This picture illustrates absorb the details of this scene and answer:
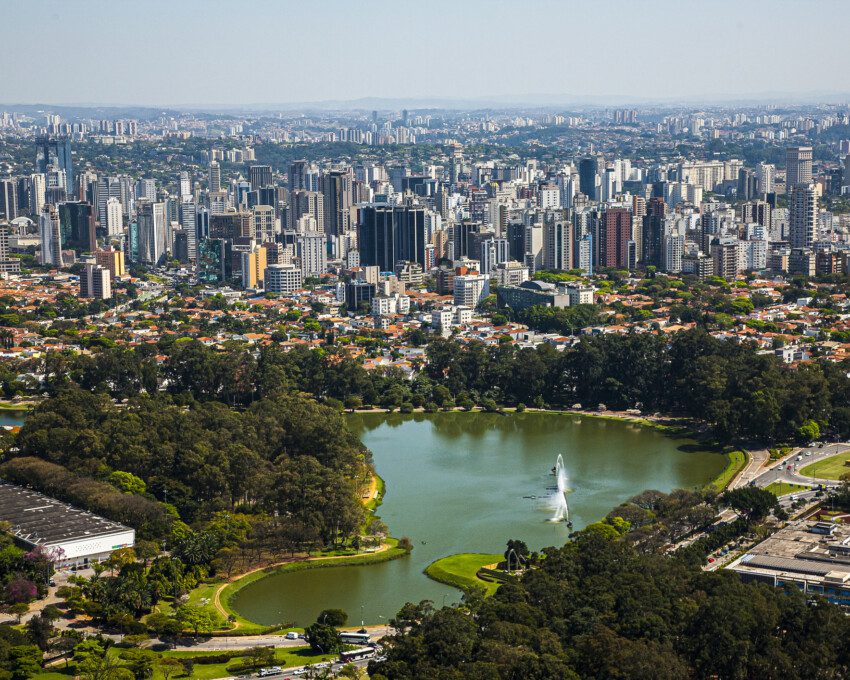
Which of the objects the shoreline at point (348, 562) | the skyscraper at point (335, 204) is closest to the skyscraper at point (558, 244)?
the skyscraper at point (335, 204)

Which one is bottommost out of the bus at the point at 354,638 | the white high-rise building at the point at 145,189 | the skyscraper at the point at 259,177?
the bus at the point at 354,638

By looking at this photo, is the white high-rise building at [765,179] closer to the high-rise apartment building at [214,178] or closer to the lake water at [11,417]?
the high-rise apartment building at [214,178]

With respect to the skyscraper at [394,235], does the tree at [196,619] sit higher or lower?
lower

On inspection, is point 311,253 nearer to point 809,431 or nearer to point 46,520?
point 809,431

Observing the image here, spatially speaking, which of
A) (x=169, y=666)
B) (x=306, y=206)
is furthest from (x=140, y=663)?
(x=306, y=206)

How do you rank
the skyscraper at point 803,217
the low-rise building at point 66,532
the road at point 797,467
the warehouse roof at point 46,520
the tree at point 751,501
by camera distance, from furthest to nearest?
the skyscraper at point 803,217
the road at point 797,467
the tree at point 751,501
the warehouse roof at point 46,520
the low-rise building at point 66,532

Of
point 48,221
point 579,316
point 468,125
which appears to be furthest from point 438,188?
point 468,125

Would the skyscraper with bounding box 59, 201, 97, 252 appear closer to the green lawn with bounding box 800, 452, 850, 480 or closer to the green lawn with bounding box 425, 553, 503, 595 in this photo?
the green lawn with bounding box 800, 452, 850, 480
